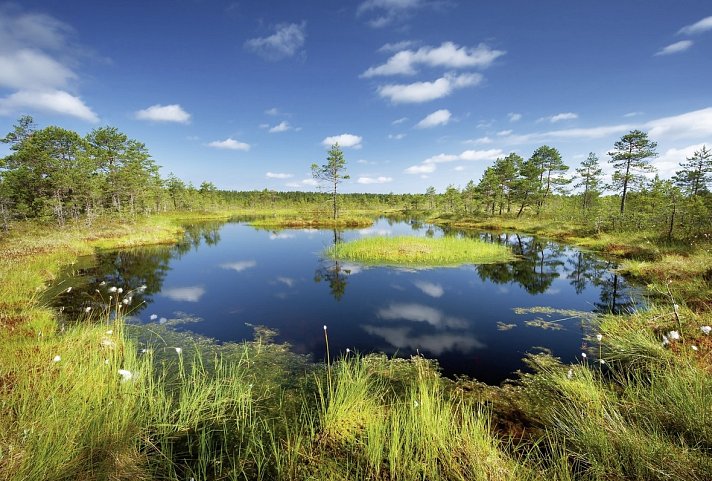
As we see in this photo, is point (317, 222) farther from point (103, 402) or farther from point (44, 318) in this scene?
point (103, 402)

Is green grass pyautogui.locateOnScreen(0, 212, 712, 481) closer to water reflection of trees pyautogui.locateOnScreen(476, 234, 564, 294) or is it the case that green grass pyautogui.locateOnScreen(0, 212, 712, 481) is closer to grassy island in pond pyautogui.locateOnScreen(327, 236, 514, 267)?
water reflection of trees pyautogui.locateOnScreen(476, 234, 564, 294)

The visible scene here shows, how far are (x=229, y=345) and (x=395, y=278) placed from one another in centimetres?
1164

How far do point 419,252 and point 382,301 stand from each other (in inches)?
419

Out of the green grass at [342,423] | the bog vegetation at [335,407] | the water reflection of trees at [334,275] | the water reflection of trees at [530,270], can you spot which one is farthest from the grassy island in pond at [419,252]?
the green grass at [342,423]

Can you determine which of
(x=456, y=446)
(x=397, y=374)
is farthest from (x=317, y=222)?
(x=456, y=446)

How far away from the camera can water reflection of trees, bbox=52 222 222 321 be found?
43.4 ft

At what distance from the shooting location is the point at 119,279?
18312 mm

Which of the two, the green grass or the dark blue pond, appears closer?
the green grass

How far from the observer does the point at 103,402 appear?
16.1 feet

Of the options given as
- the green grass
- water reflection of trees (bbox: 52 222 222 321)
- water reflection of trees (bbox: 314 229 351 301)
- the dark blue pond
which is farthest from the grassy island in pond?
the green grass

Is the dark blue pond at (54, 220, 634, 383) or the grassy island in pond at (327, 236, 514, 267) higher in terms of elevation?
the grassy island in pond at (327, 236, 514, 267)

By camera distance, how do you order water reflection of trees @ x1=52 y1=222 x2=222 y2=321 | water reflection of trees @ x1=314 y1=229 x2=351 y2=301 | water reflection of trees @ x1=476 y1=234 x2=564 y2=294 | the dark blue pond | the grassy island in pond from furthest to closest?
the grassy island in pond
water reflection of trees @ x1=476 y1=234 x2=564 y2=294
water reflection of trees @ x1=314 y1=229 x2=351 y2=301
water reflection of trees @ x1=52 y1=222 x2=222 y2=321
the dark blue pond

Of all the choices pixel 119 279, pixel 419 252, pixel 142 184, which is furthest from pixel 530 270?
pixel 142 184

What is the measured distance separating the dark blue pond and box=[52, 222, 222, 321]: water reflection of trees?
0.07 metres
